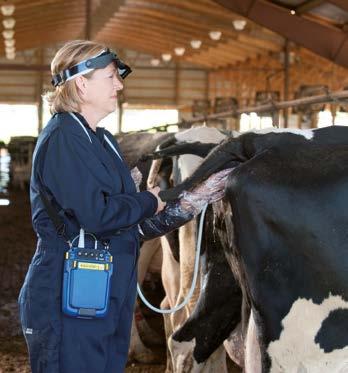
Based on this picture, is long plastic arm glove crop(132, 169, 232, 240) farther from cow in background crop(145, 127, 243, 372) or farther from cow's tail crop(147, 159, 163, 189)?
cow's tail crop(147, 159, 163, 189)

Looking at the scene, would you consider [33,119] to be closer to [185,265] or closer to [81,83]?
[185,265]

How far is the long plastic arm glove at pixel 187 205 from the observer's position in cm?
308

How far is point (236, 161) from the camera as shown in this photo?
3086 millimetres

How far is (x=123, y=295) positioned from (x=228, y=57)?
3189 cm

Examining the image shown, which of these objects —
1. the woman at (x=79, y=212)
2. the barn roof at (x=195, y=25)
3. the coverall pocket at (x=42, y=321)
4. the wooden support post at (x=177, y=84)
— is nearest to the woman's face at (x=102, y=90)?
the woman at (x=79, y=212)

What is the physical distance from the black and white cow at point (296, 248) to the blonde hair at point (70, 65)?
65cm

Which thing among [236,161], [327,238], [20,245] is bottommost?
[20,245]

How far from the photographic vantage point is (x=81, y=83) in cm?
285

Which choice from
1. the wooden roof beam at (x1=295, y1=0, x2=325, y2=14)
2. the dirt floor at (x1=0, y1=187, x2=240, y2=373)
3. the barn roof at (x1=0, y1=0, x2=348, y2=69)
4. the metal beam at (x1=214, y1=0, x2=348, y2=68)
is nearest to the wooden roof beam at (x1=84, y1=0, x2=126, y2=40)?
the barn roof at (x1=0, y1=0, x2=348, y2=69)

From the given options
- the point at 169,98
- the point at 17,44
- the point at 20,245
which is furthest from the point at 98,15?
the point at 20,245

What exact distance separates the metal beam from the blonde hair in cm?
1309

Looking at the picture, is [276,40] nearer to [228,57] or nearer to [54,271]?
[228,57]

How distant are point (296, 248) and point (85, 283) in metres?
0.74

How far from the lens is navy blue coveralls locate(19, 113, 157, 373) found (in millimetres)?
2697
